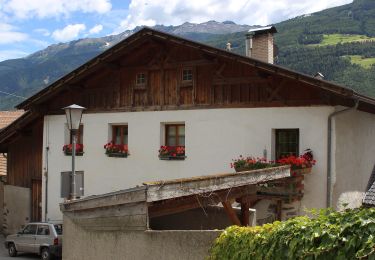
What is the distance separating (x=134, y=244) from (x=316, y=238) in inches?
170

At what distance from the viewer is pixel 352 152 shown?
14.3m

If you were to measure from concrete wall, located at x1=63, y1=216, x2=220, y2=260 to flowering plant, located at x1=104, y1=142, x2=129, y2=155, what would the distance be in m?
7.27

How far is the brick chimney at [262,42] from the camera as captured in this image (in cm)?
1861

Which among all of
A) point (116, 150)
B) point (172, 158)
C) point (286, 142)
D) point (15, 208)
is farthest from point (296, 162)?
point (15, 208)

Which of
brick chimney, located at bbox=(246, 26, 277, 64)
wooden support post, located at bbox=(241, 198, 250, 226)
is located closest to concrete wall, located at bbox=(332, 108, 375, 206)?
wooden support post, located at bbox=(241, 198, 250, 226)

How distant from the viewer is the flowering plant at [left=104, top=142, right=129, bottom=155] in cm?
1733

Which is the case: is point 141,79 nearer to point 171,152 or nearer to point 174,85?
point 174,85

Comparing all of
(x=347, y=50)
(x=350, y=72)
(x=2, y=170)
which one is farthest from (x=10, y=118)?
(x=347, y=50)

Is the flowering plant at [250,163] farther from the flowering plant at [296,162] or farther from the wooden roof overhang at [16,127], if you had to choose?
the wooden roof overhang at [16,127]

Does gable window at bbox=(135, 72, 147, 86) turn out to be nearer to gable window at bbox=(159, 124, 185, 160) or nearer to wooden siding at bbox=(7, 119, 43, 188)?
gable window at bbox=(159, 124, 185, 160)

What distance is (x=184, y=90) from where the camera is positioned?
16.2 meters

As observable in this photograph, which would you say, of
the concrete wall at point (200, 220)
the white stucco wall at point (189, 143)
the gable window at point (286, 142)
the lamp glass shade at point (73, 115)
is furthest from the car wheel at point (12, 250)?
the gable window at point (286, 142)

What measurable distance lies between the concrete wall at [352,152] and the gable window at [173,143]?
189 inches

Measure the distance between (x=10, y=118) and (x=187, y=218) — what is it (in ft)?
67.9
